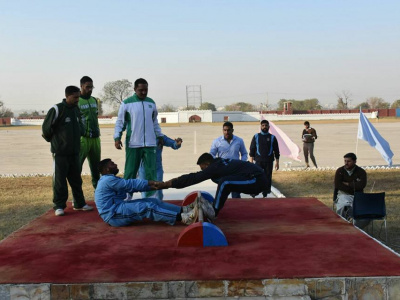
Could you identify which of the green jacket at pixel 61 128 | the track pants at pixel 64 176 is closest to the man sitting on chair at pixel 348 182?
the track pants at pixel 64 176

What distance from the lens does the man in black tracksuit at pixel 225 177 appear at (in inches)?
233

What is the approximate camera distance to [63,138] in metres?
6.43

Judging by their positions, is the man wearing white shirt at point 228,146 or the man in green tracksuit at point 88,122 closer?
the man in green tracksuit at point 88,122

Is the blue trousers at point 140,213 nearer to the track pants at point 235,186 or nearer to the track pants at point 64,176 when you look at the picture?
the track pants at point 235,186

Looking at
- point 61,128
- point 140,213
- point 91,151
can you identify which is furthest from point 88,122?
point 140,213

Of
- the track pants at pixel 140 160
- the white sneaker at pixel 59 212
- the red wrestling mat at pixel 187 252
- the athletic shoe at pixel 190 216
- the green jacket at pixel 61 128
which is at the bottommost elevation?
the red wrestling mat at pixel 187 252

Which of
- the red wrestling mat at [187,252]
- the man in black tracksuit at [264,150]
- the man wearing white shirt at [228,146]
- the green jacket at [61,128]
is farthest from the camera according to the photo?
the man in black tracksuit at [264,150]

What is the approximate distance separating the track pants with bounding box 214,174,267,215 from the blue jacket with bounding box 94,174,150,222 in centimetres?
99

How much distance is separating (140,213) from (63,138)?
166 cm

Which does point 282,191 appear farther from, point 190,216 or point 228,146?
point 190,216

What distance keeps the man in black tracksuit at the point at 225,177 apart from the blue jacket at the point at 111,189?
0.32 metres

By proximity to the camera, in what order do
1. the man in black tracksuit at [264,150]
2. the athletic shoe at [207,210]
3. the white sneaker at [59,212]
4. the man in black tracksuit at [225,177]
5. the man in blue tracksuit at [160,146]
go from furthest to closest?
the man in black tracksuit at [264,150]
the man in blue tracksuit at [160,146]
the white sneaker at [59,212]
the man in black tracksuit at [225,177]
the athletic shoe at [207,210]

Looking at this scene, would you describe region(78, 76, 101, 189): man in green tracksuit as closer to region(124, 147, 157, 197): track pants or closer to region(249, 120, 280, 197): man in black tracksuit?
region(124, 147, 157, 197): track pants

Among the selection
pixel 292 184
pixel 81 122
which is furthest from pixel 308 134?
pixel 81 122
